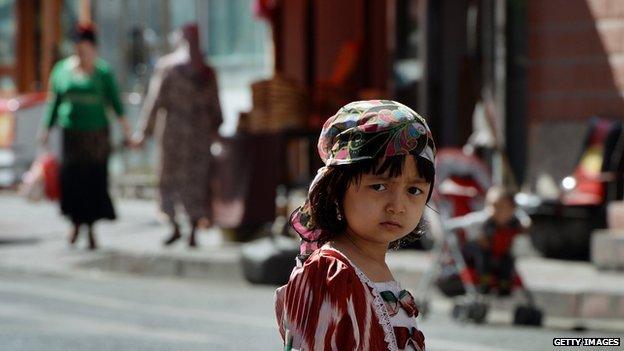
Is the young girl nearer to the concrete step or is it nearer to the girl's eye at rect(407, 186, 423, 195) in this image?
the girl's eye at rect(407, 186, 423, 195)

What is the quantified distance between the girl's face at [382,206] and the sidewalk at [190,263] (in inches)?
242

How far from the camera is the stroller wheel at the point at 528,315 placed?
966 centimetres

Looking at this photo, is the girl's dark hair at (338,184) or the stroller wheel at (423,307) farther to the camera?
the stroller wheel at (423,307)

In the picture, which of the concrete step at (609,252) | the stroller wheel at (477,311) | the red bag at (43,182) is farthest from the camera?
the red bag at (43,182)

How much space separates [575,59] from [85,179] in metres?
4.18

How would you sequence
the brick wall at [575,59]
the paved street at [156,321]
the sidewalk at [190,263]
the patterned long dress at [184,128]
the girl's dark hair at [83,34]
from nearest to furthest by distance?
the paved street at [156,321] < the sidewalk at [190,263] < the brick wall at [575,59] < the girl's dark hair at [83,34] < the patterned long dress at [184,128]

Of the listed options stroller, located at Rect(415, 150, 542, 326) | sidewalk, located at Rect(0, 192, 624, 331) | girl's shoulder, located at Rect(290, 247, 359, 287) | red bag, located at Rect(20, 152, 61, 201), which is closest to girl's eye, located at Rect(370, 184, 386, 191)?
girl's shoulder, located at Rect(290, 247, 359, 287)

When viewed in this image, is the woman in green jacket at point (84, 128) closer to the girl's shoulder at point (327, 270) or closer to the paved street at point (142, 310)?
the paved street at point (142, 310)

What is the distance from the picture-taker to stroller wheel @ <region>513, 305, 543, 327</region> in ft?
31.7

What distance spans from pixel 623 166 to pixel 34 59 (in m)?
15.3

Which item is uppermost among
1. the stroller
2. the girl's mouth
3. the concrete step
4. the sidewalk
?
the girl's mouth

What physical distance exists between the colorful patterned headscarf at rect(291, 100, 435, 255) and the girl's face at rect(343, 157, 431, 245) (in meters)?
0.05

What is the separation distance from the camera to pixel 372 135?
12.6ft

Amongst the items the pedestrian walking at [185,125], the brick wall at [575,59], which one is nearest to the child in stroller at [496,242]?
the brick wall at [575,59]
